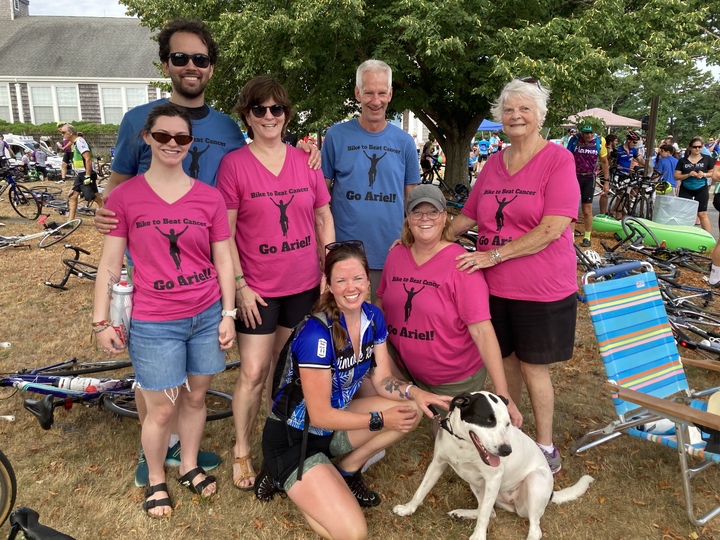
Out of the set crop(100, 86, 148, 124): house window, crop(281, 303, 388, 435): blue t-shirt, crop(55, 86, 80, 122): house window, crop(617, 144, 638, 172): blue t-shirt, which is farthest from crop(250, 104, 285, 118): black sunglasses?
crop(55, 86, 80, 122): house window

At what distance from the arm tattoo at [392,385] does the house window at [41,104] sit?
33342mm

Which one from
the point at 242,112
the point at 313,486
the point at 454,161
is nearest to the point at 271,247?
the point at 242,112

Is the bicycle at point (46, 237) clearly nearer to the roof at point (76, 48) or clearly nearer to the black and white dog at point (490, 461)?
the black and white dog at point (490, 461)

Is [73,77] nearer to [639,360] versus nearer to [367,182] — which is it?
[367,182]

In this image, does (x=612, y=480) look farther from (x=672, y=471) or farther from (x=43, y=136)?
(x=43, y=136)

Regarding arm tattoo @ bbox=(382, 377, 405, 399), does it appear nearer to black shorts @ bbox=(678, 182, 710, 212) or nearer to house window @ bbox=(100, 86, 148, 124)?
black shorts @ bbox=(678, 182, 710, 212)

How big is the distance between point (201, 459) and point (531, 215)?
2.43 metres

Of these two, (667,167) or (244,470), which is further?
(667,167)

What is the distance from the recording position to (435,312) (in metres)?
2.82

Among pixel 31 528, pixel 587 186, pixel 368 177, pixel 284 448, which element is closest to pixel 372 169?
pixel 368 177

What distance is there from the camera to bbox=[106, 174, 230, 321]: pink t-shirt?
95.7 inches

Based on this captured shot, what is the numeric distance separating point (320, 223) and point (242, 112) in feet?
2.49

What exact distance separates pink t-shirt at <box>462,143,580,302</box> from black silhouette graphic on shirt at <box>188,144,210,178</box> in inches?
61.5

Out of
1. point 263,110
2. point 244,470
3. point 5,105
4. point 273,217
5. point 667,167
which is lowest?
point 244,470
